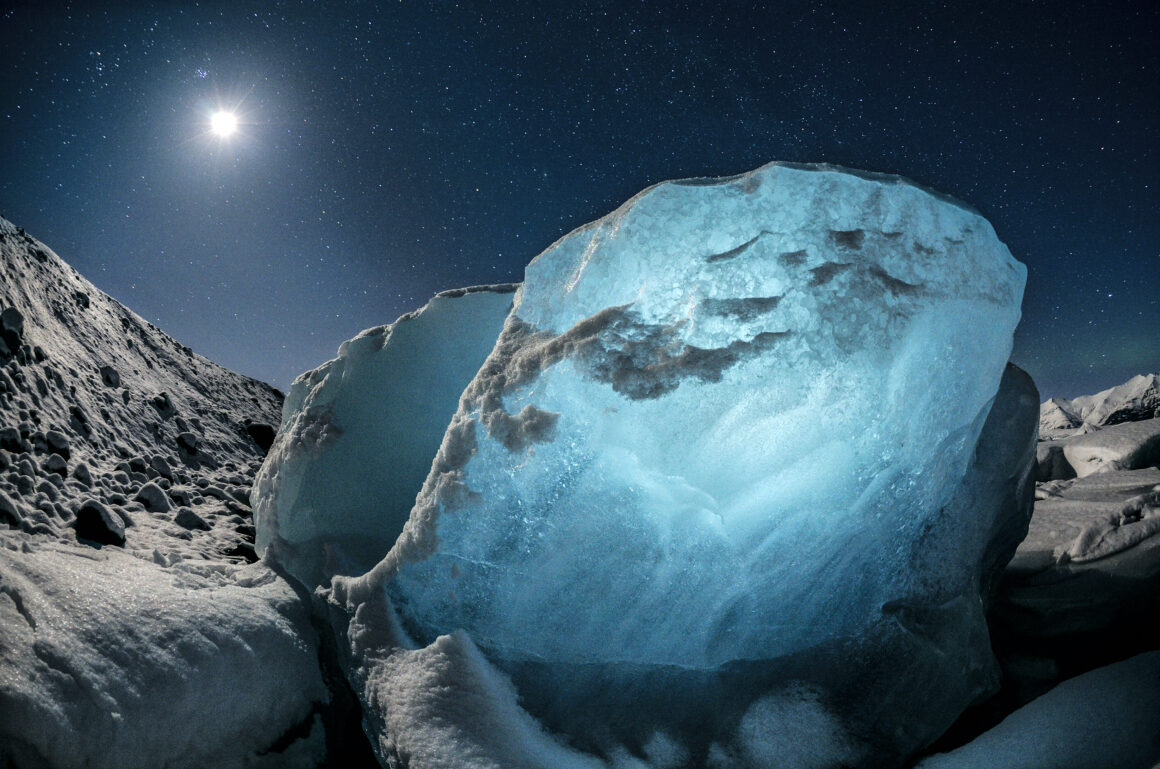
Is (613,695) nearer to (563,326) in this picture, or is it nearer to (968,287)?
(563,326)

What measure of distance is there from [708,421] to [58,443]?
451cm

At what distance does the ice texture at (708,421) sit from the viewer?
2.09 metres

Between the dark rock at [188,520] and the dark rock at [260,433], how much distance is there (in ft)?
17.8

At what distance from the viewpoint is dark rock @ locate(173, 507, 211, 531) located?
13.3 feet

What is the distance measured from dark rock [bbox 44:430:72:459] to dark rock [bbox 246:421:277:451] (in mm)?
5485

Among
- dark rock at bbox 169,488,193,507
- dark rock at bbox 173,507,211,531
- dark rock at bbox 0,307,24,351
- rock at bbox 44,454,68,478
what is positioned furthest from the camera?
dark rock at bbox 169,488,193,507

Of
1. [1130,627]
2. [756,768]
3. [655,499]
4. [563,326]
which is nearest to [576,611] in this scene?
[655,499]

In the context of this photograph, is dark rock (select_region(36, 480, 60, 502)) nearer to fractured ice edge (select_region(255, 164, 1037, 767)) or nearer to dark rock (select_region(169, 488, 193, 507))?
dark rock (select_region(169, 488, 193, 507))

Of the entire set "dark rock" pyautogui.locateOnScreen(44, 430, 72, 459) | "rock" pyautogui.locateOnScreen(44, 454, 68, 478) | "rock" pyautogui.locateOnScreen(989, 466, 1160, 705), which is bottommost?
"rock" pyautogui.locateOnScreen(989, 466, 1160, 705)

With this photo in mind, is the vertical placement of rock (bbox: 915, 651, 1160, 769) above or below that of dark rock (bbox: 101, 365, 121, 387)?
below

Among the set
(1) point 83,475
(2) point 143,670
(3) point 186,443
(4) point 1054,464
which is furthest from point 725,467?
(4) point 1054,464

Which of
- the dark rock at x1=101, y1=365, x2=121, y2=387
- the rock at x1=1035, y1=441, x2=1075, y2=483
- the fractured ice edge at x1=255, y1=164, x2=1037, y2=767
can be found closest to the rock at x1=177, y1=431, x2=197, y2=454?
the dark rock at x1=101, y1=365, x2=121, y2=387

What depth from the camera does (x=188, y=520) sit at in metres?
4.11

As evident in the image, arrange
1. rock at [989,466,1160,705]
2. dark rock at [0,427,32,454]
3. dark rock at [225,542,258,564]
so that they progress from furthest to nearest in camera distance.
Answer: dark rock at [225,542,258,564], dark rock at [0,427,32,454], rock at [989,466,1160,705]
